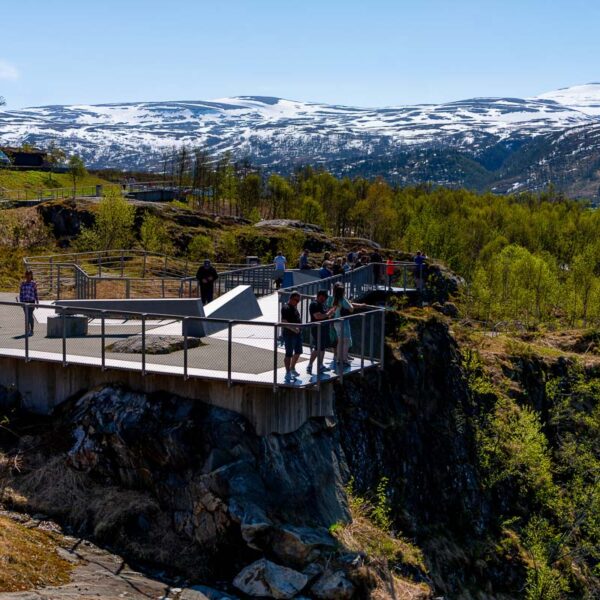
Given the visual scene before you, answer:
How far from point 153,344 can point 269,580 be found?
6.09 meters

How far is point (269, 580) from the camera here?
44.7 ft

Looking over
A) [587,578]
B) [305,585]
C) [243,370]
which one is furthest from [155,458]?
[587,578]

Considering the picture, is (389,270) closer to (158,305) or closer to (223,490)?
(158,305)

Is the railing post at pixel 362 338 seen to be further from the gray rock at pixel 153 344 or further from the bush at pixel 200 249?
the bush at pixel 200 249

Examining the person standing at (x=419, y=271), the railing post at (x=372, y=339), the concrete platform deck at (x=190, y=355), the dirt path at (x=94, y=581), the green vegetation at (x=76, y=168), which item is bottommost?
the dirt path at (x=94, y=581)

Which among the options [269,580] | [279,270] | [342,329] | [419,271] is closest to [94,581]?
[269,580]

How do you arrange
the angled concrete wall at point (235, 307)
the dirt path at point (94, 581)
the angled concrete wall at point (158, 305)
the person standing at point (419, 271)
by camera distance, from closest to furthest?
the dirt path at point (94, 581), the angled concrete wall at point (158, 305), the angled concrete wall at point (235, 307), the person standing at point (419, 271)

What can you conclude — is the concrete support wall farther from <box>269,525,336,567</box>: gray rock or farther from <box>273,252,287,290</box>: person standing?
<box>273,252,287,290</box>: person standing

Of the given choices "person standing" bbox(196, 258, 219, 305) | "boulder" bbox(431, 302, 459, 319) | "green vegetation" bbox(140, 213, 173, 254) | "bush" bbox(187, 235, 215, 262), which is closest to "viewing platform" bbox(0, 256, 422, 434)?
"person standing" bbox(196, 258, 219, 305)

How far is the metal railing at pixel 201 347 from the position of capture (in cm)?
1570

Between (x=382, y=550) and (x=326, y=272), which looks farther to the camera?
(x=326, y=272)

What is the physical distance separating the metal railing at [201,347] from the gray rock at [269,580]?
10.6 ft

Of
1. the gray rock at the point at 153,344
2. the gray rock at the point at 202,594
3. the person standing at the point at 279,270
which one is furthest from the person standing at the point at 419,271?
the gray rock at the point at 202,594

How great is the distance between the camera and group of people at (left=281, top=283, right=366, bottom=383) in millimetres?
15758
